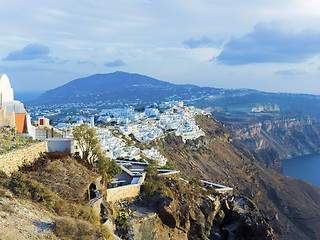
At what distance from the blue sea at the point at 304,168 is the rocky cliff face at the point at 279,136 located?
3.27m

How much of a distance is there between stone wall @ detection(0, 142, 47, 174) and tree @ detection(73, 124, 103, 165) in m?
2.10

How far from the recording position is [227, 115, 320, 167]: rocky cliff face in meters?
86.1

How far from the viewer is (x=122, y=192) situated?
500 inches

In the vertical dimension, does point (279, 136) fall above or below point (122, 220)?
below

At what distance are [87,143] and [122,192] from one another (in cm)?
295

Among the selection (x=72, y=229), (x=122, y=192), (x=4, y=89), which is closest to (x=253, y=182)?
(x=122, y=192)

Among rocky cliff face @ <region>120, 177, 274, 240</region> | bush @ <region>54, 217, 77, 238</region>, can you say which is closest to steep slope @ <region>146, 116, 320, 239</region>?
rocky cliff face @ <region>120, 177, 274, 240</region>

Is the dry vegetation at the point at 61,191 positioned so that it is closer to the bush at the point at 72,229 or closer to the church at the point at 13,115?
the bush at the point at 72,229

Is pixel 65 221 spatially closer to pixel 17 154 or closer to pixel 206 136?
pixel 17 154

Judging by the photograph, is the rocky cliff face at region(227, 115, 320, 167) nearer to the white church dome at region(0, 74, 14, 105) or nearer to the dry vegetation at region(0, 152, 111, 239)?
the white church dome at region(0, 74, 14, 105)

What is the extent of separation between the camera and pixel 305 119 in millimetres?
125812

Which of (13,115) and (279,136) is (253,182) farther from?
(279,136)

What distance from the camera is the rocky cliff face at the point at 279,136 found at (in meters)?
86.1

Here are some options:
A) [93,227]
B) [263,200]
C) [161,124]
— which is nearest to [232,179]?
[263,200]
